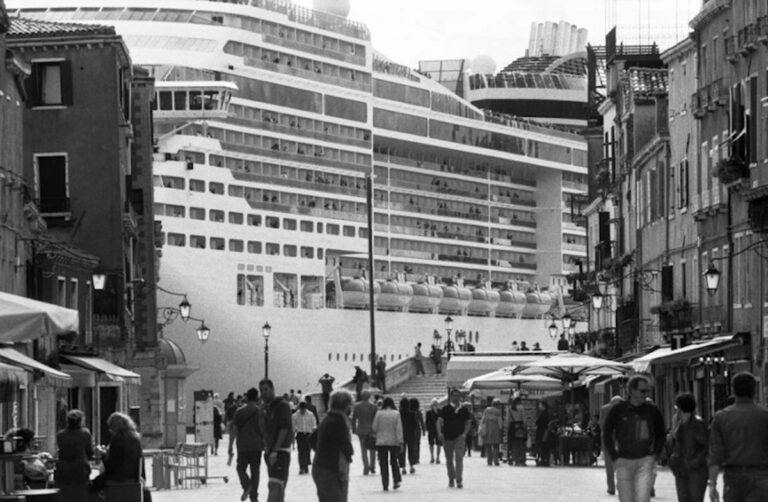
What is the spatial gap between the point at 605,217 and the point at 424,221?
4699cm

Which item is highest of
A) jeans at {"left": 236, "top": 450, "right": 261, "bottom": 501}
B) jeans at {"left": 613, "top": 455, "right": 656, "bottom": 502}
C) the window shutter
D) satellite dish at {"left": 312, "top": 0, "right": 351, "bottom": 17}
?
satellite dish at {"left": 312, "top": 0, "right": 351, "bottom": 17}

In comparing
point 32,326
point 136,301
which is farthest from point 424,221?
point 32,326

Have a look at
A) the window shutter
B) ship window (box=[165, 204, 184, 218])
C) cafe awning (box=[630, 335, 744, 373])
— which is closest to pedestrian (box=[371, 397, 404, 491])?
cafe awning (box=[630, 335, 744, 373])

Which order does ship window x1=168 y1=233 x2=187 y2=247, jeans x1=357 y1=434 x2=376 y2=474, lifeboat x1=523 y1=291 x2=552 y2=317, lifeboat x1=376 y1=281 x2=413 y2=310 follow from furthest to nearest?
1. lifeboat x1=523 y1=291 x2=552 y2=317
2. lifeboat x1=376 y1=281 x2=413 y2=310
3. ship window x1=168 y1=233 x2=187 y2=247
4. jeans x1=357 y1=434 x2=376 y2=474

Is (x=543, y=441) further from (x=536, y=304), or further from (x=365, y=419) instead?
(x=536, y=304)

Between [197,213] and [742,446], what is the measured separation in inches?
3176

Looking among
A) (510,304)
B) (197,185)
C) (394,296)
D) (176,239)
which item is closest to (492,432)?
(176,239)

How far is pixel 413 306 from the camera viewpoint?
113 metres

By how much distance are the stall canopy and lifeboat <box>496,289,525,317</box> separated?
9840 cm

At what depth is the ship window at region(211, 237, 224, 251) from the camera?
97562 millimetres

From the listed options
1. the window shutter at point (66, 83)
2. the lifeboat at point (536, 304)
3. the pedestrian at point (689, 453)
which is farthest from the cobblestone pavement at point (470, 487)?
the lifeboat at point (536, 304)

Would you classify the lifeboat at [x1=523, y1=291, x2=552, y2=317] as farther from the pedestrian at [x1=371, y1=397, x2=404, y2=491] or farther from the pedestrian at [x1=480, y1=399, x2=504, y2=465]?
the pedestrian at [x1=371, y1=397, x2=404, y2=491]

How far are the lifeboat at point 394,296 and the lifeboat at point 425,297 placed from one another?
647 mm

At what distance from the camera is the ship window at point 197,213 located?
9656 centimetres
